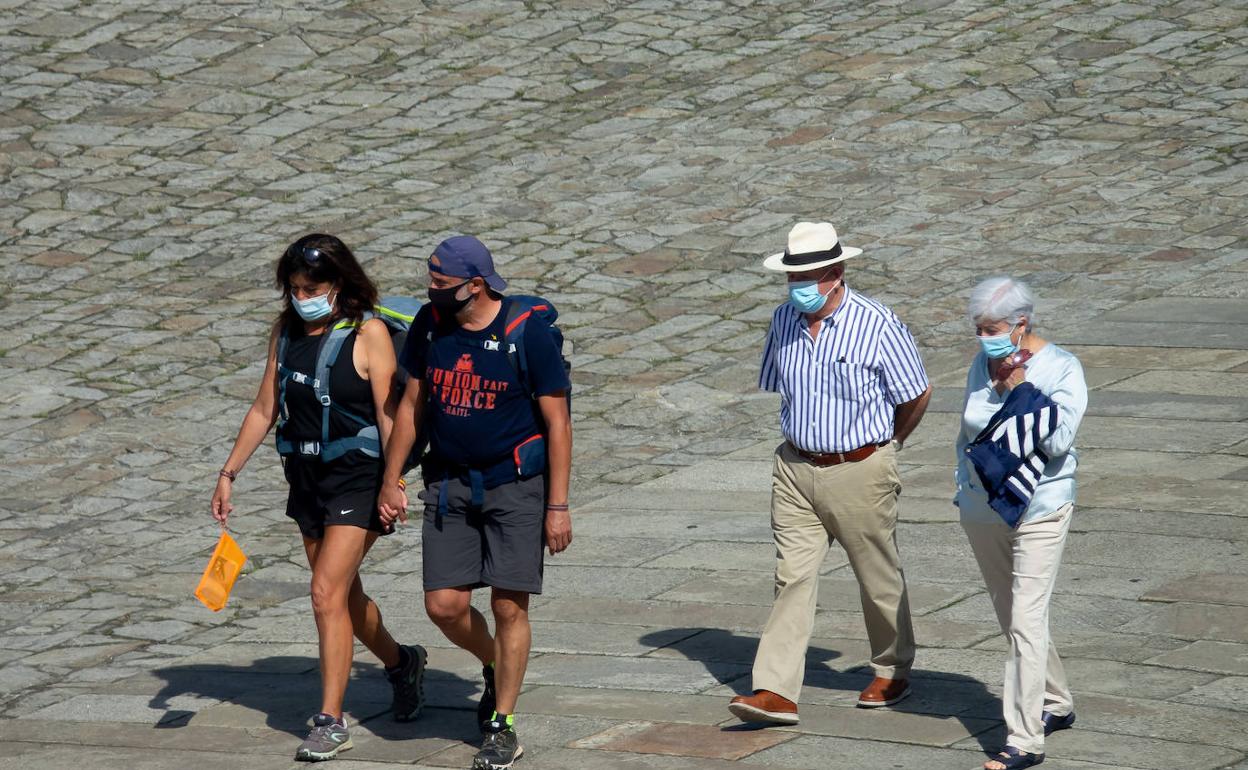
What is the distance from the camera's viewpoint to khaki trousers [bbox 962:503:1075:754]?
5.23 meters

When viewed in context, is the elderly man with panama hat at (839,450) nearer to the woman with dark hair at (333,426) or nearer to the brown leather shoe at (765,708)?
the brown leather shoe at (765,708)

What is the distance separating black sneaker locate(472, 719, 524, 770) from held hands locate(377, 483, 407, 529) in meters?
0.76

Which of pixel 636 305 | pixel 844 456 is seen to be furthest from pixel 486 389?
pixel 636 305

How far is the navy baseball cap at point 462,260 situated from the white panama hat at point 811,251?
3.31ft

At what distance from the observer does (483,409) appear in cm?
558

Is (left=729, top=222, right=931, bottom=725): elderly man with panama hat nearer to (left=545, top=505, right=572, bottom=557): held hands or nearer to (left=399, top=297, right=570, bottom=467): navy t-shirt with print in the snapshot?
Result: (left=545, top=505, right=572, bottom=557): held hands

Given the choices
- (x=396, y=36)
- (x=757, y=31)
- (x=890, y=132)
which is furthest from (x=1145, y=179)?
(x=396, y=36)

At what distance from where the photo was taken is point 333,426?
19.2ft

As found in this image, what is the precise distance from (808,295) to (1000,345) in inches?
30.2

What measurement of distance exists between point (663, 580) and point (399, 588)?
1.27m

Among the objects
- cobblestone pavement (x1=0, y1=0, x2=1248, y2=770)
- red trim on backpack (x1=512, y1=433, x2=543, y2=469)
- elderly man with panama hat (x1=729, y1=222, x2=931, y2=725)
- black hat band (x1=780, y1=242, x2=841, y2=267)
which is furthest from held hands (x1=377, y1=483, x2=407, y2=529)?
black hat band (x1=780, y1=242, x2=841, y2=267)

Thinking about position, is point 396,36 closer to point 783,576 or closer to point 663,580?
point 663,580

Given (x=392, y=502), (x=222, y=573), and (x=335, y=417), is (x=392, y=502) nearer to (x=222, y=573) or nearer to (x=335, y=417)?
(x=335, y=417)

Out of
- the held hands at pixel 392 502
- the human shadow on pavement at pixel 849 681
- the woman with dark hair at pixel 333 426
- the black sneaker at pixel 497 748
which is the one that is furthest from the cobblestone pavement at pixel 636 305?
the held hands at pixel 392 502
